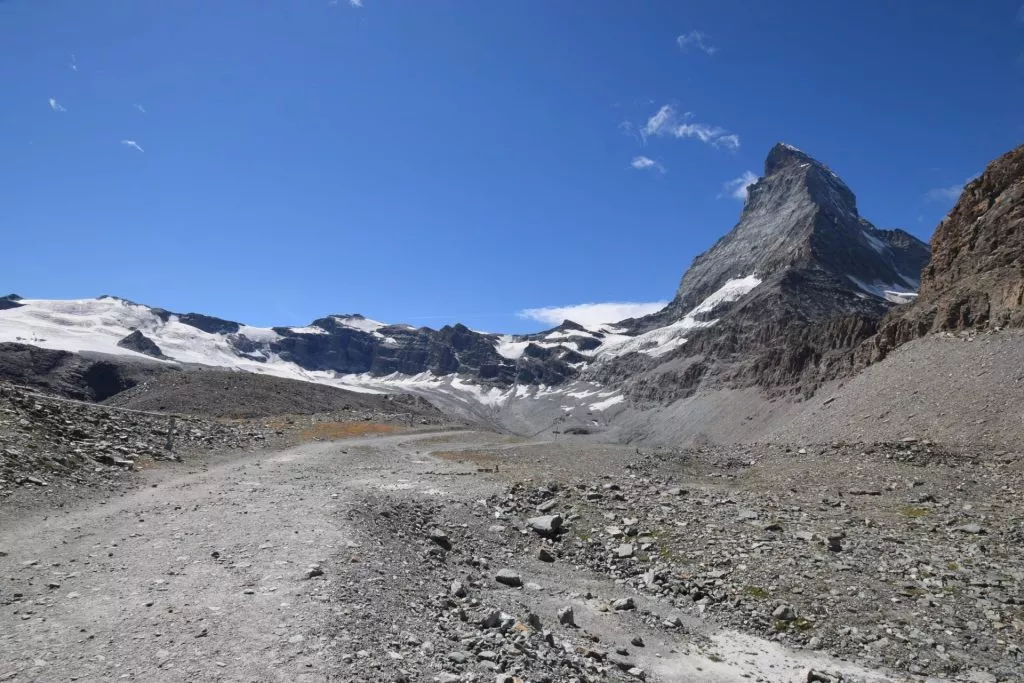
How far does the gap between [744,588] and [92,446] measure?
76.5 ft

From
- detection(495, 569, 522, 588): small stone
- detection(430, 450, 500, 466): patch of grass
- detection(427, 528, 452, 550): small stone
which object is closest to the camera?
detection(495, 569, 522, 588): small stone

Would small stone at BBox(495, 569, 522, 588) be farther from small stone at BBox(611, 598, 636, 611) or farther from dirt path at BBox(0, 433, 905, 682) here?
small stone at BBox(611, 598, 636, 611)

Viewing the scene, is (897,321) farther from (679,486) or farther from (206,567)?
(206,567)

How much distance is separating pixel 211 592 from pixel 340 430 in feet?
119

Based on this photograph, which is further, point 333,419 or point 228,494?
point 333,419

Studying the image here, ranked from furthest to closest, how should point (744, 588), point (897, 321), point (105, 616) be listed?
point (897, 321)
point (744, 588)
point (105, 616)

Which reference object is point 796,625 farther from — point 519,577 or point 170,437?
point 170,437

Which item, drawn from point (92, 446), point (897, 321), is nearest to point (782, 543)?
point (92, 446)

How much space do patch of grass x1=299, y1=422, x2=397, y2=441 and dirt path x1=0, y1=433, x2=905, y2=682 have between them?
1987 centimetres

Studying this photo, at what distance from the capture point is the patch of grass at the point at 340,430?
131 feet

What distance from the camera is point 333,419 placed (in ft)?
179

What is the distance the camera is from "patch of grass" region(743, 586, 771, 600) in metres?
15.0

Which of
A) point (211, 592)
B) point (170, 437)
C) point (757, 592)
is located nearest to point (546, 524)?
point (757, 592)

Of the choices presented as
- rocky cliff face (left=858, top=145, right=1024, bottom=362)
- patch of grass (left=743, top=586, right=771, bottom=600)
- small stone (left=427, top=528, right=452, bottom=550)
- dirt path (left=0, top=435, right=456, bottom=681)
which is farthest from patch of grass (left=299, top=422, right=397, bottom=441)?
rocky cliff face (left=858, top=145, right=1024, bottom=362)
